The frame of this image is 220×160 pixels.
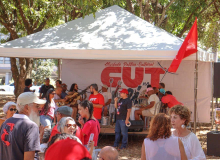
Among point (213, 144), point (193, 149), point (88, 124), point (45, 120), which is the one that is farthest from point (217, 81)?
point (193, 149)

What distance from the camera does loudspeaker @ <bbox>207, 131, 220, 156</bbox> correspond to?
753 centimetres

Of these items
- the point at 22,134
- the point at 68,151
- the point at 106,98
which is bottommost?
the point at 106,98

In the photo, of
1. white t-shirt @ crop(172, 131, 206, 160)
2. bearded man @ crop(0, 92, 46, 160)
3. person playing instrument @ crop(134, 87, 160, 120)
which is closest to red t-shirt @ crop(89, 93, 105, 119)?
person playing instrument @ crop(134, 87, 160, 120)

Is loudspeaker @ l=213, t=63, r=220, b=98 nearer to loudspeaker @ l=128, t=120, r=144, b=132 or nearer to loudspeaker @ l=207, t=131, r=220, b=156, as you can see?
loudspeaker @ l=207, t=131, r=220, b=156

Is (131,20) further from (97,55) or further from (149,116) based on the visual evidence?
(149,116)

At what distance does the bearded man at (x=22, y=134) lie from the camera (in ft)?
10.4

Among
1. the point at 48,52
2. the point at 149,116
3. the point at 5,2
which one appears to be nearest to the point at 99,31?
the point at 48,52

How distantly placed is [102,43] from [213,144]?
11.8 feet

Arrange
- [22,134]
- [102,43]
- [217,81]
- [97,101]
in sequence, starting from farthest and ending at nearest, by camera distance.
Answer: [217,81] < [102,43] < [97,101] < [22,134]

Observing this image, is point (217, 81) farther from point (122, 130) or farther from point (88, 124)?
point (88, 124)

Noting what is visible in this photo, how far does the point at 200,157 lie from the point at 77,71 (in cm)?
894

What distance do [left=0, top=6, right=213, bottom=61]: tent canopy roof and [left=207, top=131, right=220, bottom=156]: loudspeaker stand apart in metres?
1.79

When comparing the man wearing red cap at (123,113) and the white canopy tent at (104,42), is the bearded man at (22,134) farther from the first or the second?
the white canopy tent at (104,42)

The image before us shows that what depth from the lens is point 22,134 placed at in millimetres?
3180
